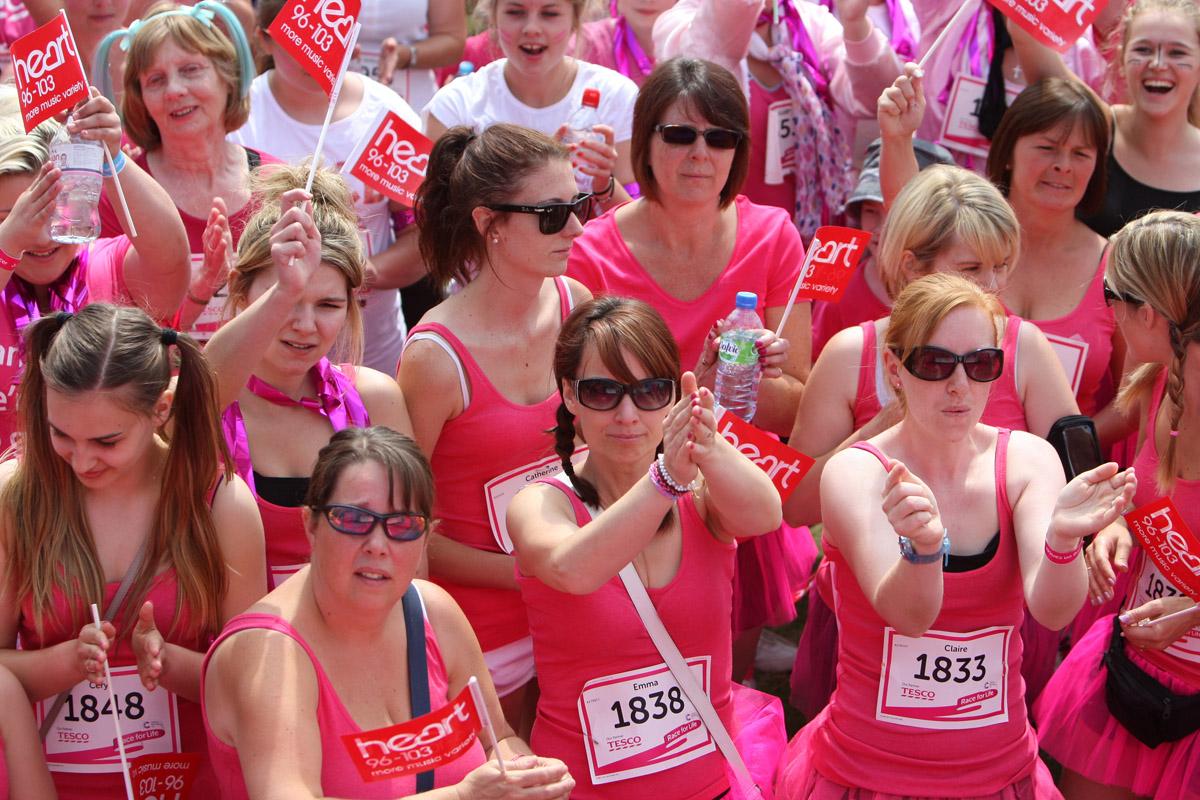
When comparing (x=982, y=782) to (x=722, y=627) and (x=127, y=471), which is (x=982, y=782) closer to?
(x=722, y=627)

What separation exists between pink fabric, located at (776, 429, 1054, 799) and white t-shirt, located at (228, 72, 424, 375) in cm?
257

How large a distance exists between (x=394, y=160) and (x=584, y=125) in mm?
827

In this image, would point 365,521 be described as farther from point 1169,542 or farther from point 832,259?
point 1169,542

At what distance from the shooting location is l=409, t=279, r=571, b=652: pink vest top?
13.0ft

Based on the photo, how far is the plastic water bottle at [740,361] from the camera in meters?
4.09

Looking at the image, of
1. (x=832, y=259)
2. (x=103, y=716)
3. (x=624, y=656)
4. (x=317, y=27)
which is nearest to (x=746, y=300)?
(x=832, y=259)

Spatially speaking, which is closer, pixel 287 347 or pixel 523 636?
pixel 287 347

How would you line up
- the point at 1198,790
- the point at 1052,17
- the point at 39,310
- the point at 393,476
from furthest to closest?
the point at 1052,17, the point at 39,310, the point at 1198,790, the point at 393,476

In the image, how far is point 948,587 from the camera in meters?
3.33

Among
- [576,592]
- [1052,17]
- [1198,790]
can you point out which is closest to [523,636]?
[576,592]

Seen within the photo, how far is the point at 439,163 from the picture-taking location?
4.17 metres

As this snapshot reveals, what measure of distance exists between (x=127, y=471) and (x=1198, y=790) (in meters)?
2.81

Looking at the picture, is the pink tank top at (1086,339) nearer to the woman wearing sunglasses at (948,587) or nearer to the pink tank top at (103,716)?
the woman wearing sunglasses at (948,587)

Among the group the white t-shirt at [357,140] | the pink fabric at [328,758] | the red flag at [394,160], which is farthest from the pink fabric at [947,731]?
the white t-shirt at [357,140]
